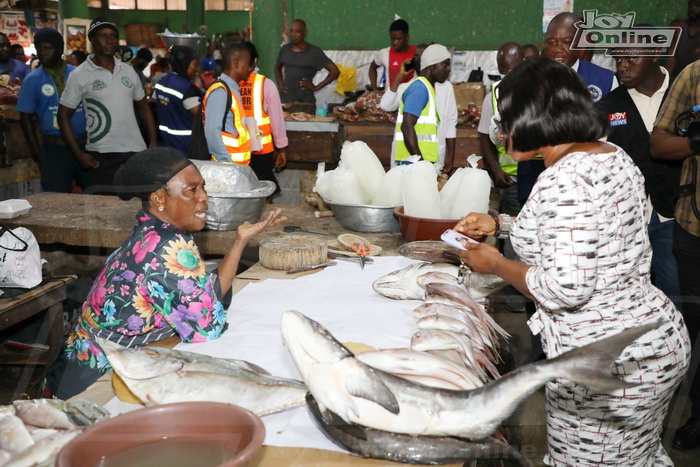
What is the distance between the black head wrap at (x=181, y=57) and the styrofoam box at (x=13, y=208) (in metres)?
2.35

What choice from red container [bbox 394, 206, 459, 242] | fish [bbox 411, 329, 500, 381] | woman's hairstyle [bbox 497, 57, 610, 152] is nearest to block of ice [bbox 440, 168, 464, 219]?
red container [bbox 394, 206, 459, 242]

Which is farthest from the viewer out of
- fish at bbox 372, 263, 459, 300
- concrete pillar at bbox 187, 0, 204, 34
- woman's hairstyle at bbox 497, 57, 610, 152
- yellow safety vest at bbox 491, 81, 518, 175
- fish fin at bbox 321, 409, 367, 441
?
concrete pillar at bbox 187, 0, 204, 34

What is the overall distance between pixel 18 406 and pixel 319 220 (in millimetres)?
2611

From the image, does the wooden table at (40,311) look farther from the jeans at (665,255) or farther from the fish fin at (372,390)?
the jeans at (665,255)

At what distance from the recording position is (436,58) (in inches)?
220

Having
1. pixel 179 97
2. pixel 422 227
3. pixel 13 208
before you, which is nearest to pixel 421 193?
pixel 422 227

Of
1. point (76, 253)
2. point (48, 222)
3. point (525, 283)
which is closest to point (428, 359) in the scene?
point (525, 283)

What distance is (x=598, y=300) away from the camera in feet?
6.21

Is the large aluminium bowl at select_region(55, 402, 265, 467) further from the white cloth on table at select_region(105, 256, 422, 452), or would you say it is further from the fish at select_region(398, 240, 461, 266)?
the fish at select_region(398, 240, 461, 266)

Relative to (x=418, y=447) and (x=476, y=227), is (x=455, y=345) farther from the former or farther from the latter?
(x=476, y=227)

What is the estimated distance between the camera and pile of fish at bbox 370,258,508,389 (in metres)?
1.68

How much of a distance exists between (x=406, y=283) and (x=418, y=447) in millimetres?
1108

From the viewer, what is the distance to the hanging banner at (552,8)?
10.3 meters

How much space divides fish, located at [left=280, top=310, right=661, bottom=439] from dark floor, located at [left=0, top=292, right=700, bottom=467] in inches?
53.1
